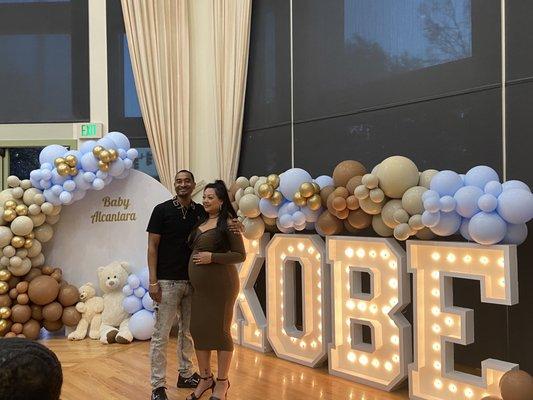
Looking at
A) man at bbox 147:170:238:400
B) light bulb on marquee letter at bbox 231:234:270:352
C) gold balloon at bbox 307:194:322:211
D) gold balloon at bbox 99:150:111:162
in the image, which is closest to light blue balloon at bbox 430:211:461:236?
gold balloon at bbox 307:194:322:211

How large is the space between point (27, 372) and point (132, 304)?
12.8 ft

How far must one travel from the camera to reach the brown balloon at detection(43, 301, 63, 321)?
4.56 metres

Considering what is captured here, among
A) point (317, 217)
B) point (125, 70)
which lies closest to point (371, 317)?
point (317, 217)

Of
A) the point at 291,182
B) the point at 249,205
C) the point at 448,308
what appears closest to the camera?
the point at 448,308

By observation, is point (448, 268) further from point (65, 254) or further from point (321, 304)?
point (65, 254)

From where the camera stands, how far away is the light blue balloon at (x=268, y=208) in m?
3.87

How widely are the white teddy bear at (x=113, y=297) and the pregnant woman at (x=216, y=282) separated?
181cm

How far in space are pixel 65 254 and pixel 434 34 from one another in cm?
354

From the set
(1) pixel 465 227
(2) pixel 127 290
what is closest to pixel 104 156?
(2) pixel 127 290

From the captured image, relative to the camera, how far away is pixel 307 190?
3.60 meters

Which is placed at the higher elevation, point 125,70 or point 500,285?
point 125,70

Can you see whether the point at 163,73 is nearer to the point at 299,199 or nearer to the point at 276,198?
the point at 276,198

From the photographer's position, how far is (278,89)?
5.04 meters

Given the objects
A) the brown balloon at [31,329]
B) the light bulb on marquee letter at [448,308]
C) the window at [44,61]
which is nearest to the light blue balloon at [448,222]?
Result: the light bulb on marquee letter at [448,308]
